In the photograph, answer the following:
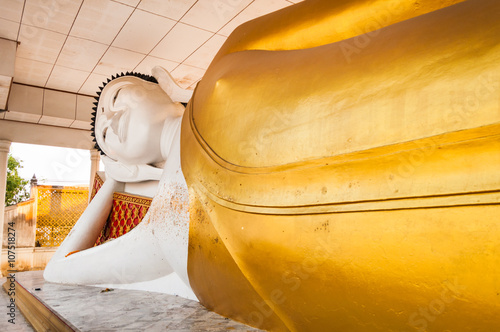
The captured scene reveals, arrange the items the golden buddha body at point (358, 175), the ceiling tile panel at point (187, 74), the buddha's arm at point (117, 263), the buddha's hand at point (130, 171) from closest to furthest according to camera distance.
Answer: the golden buddha body at point (358, 175) → the buddha's arm at point (117, 263) → the buddha's hand at point (130, 171) → the ceiling tile panel at point (187, 74)

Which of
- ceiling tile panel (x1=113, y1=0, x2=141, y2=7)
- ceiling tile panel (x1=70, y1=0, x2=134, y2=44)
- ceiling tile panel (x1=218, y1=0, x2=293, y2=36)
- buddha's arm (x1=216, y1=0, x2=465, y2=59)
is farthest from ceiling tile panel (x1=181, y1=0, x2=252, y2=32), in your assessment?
buddha's arm (x1=216, y1=0, x2=465, y2=59)

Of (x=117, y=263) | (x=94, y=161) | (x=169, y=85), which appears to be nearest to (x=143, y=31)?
(x=169, y=85)

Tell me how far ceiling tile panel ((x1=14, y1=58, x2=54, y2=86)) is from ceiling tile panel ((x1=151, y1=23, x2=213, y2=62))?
1596 millimetres

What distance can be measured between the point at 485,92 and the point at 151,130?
1.39m

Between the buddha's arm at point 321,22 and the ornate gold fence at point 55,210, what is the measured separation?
6.69m

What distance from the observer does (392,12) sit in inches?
38.9

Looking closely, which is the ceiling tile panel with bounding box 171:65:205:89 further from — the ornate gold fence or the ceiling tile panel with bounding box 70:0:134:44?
the ornate gold fence

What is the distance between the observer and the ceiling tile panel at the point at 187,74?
5.39m

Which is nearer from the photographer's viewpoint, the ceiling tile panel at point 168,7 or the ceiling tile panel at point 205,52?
the ceiling tile panel at point 168,7

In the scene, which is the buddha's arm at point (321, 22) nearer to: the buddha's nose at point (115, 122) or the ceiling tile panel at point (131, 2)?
the buddha's nose at point (115, 122)

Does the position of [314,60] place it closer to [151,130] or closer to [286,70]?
[286,70]

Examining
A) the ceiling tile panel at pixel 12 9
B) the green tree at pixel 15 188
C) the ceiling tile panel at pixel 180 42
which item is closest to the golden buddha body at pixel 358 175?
the ceiling tile panel at pixel 180 42

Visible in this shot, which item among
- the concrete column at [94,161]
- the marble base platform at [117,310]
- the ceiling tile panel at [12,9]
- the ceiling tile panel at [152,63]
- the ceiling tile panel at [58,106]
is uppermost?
the ceiling tile panel at [12,9]

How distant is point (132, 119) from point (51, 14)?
287 cm
